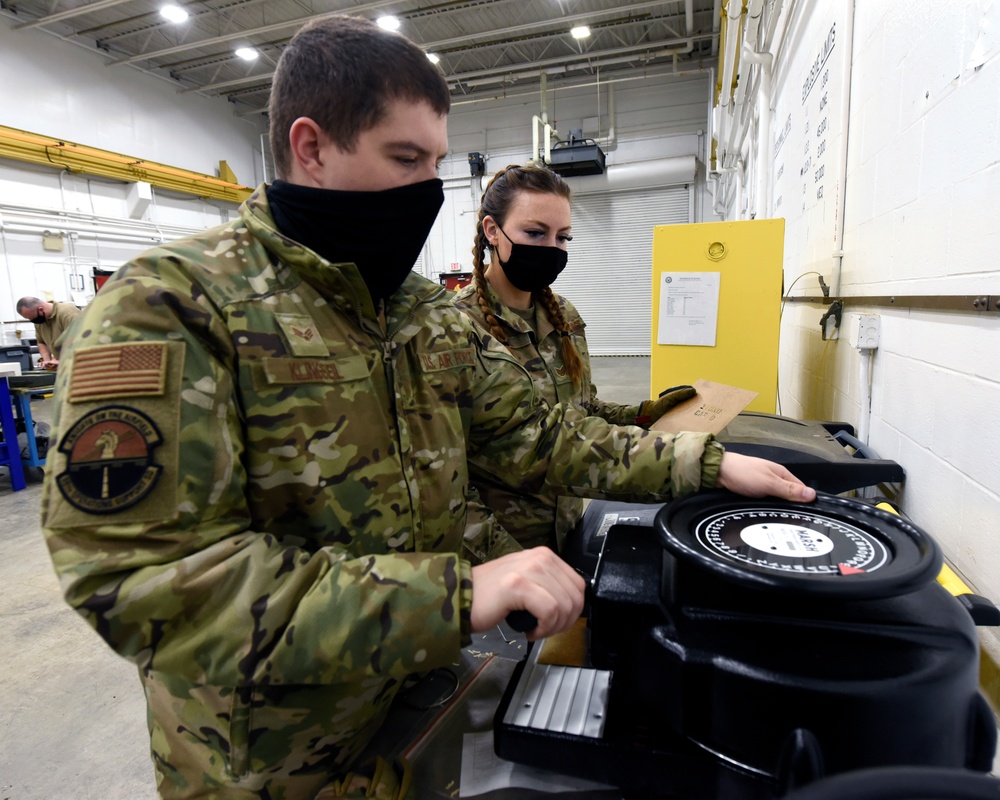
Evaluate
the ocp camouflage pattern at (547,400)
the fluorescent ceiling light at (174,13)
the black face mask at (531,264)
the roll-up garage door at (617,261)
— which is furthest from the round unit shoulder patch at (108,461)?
the roll-up garage door at (617,261)

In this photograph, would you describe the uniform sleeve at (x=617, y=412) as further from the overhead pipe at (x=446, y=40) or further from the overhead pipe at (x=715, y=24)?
the overhead pipe at (x=715, y=24)

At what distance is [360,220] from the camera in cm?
77

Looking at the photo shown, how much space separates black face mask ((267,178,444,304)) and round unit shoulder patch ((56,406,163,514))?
35 cm

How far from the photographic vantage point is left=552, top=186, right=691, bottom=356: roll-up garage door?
8.82 meters

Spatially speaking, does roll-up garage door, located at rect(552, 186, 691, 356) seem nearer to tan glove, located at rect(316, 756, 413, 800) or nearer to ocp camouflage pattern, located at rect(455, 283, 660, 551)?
ocp camouflage pattern, located at rect(455, 283, 660, 551)

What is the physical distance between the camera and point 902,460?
132 cm

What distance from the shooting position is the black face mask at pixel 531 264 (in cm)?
164

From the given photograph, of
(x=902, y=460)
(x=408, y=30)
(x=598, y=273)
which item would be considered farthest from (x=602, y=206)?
(x=902, y=460)

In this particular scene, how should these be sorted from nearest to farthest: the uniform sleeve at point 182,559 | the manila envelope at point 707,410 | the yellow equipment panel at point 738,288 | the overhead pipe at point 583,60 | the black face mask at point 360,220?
1. the uniform sleeve at point 182,559
2. the black face mask at point 360,220
3. the manila envelope at point 707,410
4. the yellow equipment panel at point 738,288
5. the overhead pipe at point 583,60

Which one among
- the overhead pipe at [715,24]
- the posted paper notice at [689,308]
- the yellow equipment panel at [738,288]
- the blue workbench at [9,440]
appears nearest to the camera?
the yellow equipment panel at [738,288]

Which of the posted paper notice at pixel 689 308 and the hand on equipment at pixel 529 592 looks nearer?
the hand on equipment at pixel 529 592

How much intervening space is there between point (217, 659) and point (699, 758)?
0.45 meters

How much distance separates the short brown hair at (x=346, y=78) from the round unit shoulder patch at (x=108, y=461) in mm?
422

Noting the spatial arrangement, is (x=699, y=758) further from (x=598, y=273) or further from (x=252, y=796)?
(x=598, y=273)
